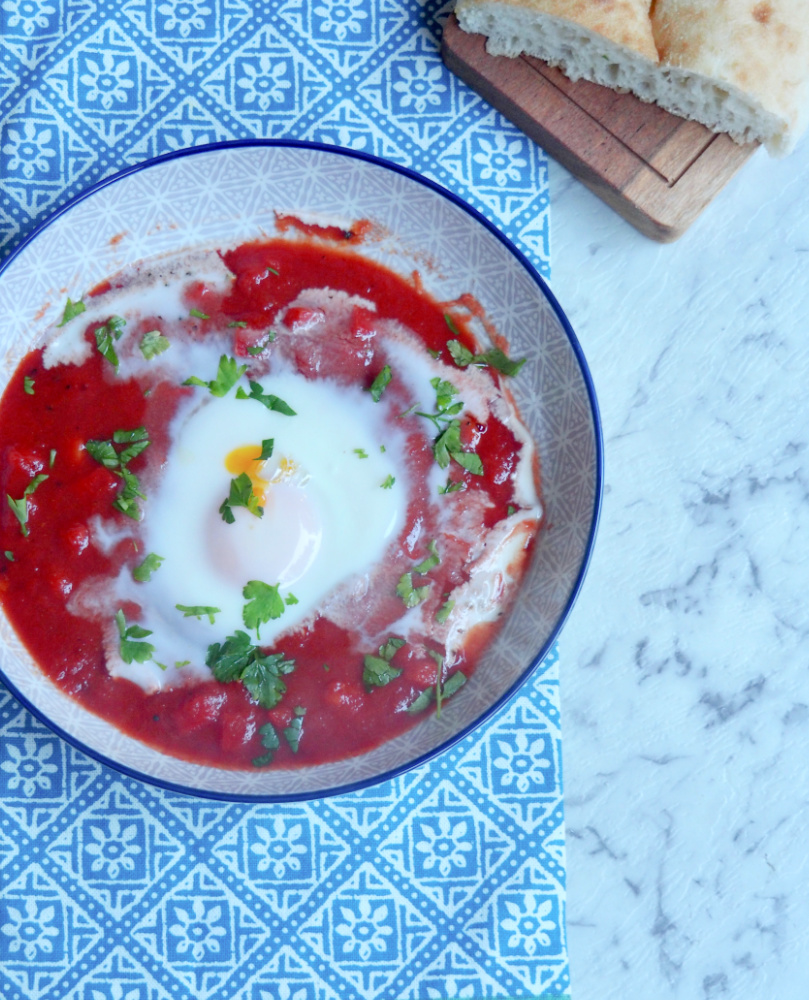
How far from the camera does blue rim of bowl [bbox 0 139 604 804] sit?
365 centimetres

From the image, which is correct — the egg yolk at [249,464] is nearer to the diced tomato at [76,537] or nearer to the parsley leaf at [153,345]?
the parsley leaf at [153,345]

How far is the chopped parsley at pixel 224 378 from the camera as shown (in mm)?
3924

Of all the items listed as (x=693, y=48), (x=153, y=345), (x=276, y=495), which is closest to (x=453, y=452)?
(x=276, y=495)

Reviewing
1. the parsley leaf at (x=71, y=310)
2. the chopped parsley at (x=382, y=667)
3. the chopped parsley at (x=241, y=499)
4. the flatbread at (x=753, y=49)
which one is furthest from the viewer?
the parsley leaf at (x=71, y=310)

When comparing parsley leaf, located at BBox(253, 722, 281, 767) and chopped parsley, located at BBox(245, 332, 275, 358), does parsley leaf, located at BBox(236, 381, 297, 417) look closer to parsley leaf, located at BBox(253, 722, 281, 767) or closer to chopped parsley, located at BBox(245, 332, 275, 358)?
chopped parsley, located at BBox(245, 332, 275, 358)

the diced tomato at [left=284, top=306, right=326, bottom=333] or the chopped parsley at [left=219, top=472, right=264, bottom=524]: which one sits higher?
the diced tomato at [left=284, top=306, right=326, bottom=333]

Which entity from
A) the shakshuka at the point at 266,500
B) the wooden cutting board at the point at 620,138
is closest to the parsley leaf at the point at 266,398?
the shakshuka at the point at 266,500

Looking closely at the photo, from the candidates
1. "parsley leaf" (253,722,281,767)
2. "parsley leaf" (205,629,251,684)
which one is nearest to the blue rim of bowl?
"parsley leaf" (253,722,281,767)

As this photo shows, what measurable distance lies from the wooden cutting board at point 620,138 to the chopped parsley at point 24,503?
2.62 metres

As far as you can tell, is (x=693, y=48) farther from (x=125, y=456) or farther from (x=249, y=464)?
(x=125, y=456)

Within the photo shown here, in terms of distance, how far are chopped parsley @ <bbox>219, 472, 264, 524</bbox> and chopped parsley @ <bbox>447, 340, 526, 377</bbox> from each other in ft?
3.52

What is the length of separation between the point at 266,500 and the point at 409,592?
0.74 metres

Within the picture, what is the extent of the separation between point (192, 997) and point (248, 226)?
11.3 feet

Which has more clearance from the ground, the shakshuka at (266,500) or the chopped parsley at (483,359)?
the chopped parsley at (483,359)
